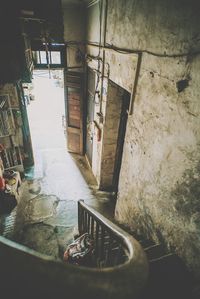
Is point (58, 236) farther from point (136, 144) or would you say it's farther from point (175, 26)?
point (175, 26)

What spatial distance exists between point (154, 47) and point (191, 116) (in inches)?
55.2

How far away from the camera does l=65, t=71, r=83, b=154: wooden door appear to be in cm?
823

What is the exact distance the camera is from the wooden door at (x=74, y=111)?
8.23 m

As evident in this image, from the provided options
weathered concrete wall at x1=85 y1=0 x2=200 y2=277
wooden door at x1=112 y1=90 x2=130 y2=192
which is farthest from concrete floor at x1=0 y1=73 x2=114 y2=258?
weathered concrete wall at x1=85 y1=0 x2=200 y2=277

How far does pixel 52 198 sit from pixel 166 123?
5547mm

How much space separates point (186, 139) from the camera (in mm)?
2568

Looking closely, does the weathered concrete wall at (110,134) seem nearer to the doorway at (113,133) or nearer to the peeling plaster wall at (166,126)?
the doorway at (113,133)

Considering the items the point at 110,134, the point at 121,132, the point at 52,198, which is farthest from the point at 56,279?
the point at 52,198

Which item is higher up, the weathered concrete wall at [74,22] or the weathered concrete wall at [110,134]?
the weathered concrete wall at [74,22]

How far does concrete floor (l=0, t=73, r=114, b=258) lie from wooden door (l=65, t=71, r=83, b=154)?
62cm

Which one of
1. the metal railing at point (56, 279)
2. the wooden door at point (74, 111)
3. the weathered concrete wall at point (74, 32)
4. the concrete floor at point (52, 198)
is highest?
the weathered concrete wall at point (74, 32)

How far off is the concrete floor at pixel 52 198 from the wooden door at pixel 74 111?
619mm

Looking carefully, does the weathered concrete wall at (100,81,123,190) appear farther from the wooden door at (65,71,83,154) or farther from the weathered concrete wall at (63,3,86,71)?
the weathered concrete wall at (63,3,86,71)

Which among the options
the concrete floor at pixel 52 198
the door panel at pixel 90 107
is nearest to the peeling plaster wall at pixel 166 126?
the concrete floor at pixel 52 198
